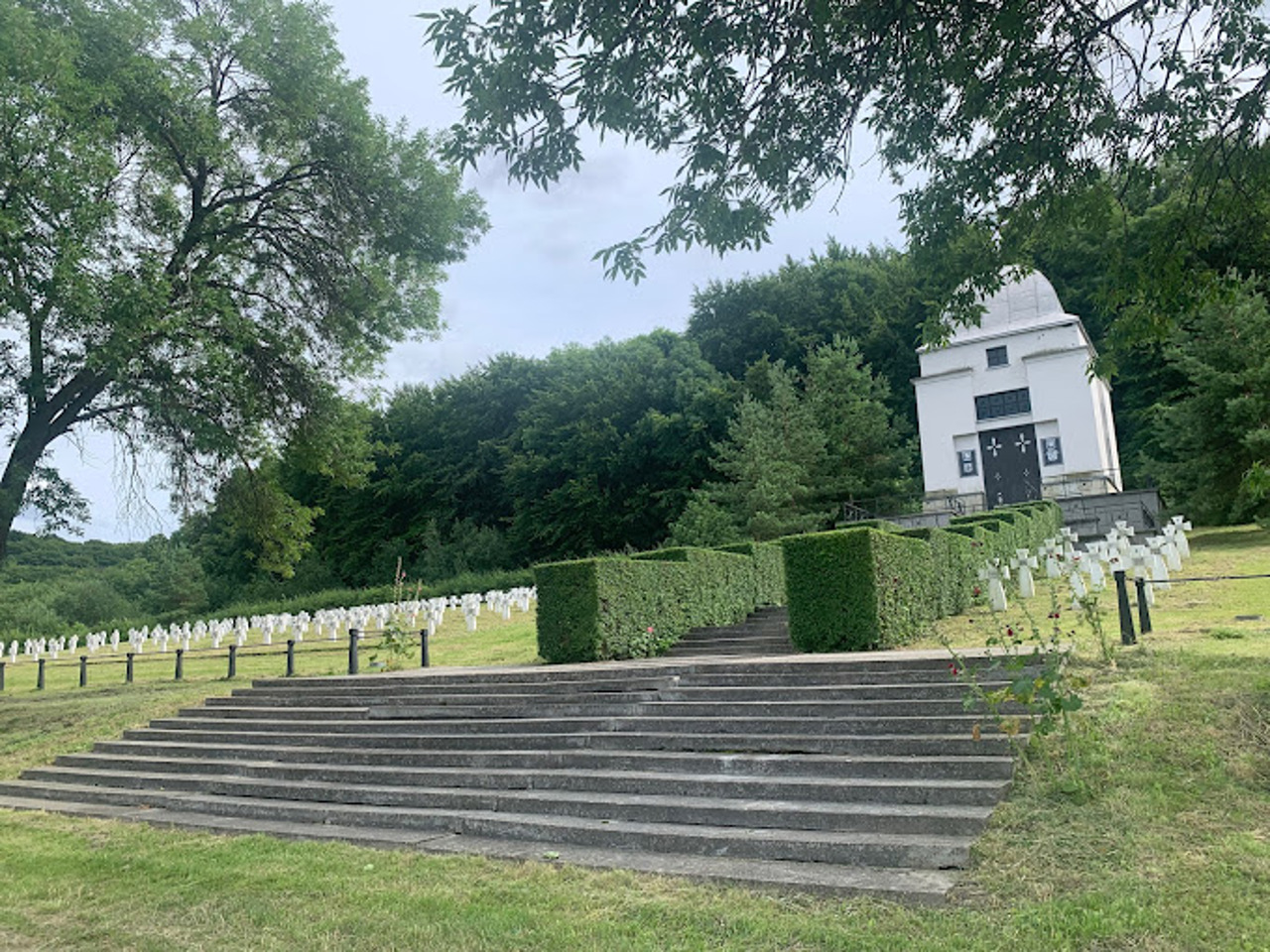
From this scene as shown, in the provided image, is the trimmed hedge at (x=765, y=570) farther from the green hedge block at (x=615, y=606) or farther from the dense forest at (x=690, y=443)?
the dense forest at (x=690, y=443)

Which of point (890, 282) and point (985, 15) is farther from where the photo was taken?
point (890, 282)

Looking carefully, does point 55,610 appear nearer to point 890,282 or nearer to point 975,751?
point 890,282

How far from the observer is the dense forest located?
2973 centimetres

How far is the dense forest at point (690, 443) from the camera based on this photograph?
29.7 meters

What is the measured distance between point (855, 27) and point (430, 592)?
35993 mm

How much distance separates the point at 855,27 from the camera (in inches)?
263

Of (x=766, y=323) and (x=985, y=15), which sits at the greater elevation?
(x=766, y=323)

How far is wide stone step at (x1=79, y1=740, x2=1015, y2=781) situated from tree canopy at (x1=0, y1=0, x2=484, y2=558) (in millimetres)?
6194

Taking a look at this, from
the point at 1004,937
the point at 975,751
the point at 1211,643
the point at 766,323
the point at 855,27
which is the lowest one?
the point at 1004,937

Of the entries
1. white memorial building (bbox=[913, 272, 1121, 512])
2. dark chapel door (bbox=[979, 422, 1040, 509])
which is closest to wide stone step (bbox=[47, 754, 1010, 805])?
white memorial building (bbox=[913, 272, 1121, 512])

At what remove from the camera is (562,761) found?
8.94 metres

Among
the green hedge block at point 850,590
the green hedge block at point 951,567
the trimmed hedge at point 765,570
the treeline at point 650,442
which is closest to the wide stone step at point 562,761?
the green hedge block at point 850,590

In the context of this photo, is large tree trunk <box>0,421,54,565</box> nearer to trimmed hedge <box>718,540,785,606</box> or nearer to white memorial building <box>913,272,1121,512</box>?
trimmed hedge <box>718,540,785,606</box>

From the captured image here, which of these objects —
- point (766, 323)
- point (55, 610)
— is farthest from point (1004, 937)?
point (55, 610)
